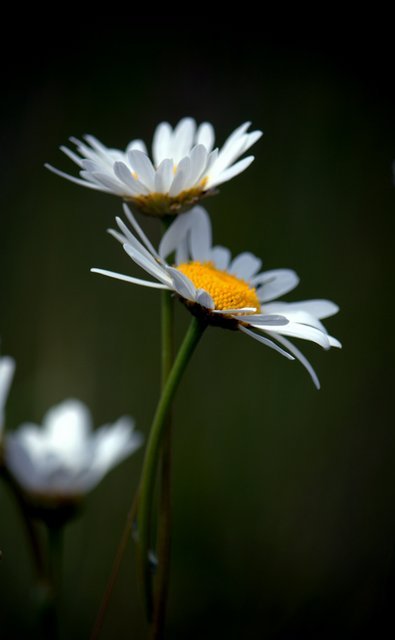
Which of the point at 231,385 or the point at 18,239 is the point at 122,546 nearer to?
the point at 231,385

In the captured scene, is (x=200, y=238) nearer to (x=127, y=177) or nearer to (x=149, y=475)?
(x=127, y=177)

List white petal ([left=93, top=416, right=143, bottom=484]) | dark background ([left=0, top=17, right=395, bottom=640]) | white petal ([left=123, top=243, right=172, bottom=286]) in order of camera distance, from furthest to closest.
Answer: dark background ([left=0, top=17, right=395, bottom=640]) → white petal ([left=93, top=416, right=143, bottom=484]) → white petal ([left=123, top=243, right=172, bottom=286])

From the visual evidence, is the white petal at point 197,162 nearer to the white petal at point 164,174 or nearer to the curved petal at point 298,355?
the white petal at point 164,174

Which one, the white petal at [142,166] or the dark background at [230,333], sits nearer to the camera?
the white petal at [142,166]

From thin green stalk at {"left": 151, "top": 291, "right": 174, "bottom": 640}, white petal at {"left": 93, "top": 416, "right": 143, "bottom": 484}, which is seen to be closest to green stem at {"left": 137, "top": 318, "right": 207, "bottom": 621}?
thin green stalk at {"left": 151, "top": 291, "right": 174, "bottom": 640}

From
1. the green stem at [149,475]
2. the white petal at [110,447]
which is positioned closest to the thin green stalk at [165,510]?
the green stem at [149,475]

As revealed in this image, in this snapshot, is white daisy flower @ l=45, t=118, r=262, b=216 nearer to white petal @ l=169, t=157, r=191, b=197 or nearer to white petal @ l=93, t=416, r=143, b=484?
white petal @ l=169, t=157, r=191, b=197

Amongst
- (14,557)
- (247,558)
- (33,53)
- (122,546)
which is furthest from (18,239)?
(122,546)
